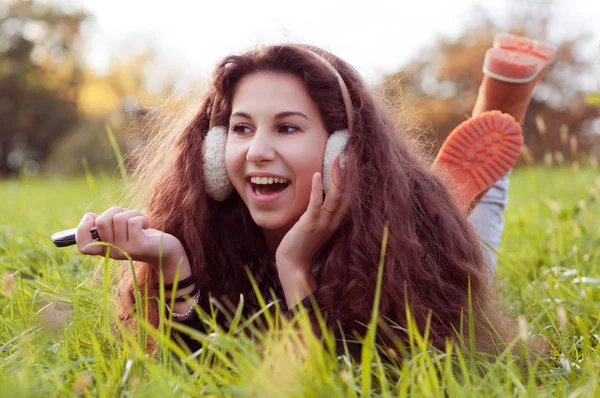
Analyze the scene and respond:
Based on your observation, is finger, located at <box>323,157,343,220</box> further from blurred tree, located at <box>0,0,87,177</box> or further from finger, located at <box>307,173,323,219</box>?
blurred tree, located at <box>0,0,87,177</box>

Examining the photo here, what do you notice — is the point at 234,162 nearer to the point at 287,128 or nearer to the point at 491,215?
the point at 287,128

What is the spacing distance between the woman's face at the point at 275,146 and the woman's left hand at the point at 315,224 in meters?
0.10

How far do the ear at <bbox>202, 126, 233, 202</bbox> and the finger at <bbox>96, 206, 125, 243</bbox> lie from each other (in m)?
0.37

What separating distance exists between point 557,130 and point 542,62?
58.4ft

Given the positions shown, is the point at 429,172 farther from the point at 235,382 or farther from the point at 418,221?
the point at 235,382

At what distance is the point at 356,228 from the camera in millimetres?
1899

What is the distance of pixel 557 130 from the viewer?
63.4ft

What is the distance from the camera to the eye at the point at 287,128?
6.49ft

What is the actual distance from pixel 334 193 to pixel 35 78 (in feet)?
99.4

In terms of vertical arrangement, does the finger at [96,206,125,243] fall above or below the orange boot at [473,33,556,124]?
below

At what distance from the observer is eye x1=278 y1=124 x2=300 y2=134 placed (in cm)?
198

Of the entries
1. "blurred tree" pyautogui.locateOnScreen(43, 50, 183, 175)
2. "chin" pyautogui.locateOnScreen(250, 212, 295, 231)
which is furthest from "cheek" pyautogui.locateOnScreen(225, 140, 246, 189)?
"blurred tree" pyautogui.locateOnScreen(43, 50, 183, 175)

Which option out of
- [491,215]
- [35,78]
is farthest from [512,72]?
[35,78]

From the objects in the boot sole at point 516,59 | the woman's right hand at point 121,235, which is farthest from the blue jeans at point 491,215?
the woman's right hand at point 121,235
